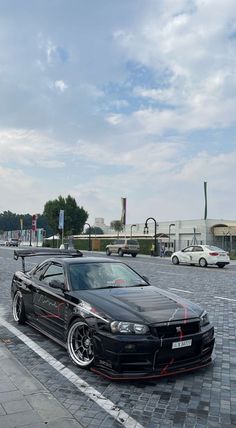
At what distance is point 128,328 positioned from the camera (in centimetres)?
466

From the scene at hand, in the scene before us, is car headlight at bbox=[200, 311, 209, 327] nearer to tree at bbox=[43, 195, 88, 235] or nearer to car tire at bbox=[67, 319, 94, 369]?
car tire at bbox=[67, 319, 94, 369]

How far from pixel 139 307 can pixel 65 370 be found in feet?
3.93

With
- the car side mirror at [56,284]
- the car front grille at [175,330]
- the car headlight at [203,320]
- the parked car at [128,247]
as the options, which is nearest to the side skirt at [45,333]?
the car side mirror at [56,284]

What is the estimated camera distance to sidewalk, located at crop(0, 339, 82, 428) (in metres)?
3.67

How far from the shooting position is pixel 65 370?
5.22m

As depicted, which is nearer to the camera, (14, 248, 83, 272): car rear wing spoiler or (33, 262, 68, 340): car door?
(33, 262, 68, 340): car door

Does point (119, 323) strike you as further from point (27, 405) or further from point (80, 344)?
point (27, 405)

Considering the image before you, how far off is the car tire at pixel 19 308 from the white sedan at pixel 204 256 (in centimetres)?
1940

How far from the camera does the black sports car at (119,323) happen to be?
460 cm

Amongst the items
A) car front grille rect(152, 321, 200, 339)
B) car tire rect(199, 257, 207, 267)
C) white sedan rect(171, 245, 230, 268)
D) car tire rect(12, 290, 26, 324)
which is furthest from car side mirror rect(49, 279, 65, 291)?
car tire rect(199, 257, 207, 267)

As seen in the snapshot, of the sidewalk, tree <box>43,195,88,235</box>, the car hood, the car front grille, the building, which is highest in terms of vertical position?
tree <box>43,195,88,235</box>

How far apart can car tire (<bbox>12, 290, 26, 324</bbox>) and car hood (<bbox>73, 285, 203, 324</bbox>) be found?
97.5 inches

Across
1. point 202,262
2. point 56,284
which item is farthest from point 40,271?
point 202,262

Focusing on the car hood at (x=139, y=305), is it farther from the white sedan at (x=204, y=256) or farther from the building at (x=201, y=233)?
the building at (x=201, y=233)
